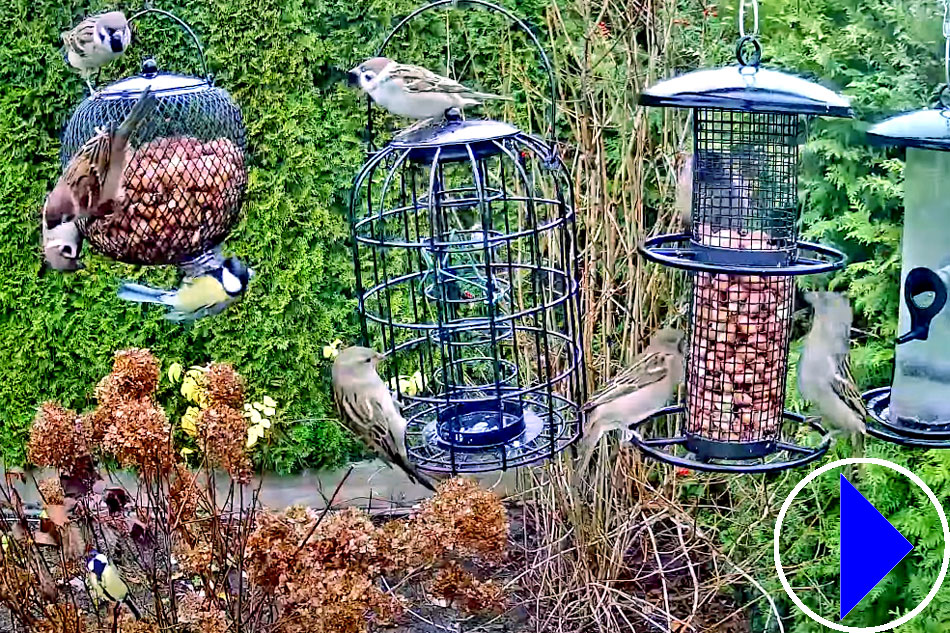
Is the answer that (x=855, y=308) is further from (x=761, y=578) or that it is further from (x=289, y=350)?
(x=289, y=350)

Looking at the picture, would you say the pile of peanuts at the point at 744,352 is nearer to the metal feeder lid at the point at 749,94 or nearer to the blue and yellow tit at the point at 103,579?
the metal feeder lid at the point at 749,94

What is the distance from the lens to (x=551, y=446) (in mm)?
2582

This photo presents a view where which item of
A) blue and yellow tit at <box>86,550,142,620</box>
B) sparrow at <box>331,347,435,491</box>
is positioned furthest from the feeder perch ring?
blue and yellow tit at <box>86,550,142,620</box>

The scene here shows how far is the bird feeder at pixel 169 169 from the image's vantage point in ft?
9.26

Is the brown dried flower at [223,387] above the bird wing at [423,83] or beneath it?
beneath

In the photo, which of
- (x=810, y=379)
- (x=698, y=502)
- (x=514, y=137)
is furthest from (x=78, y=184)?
(x=698, y=502)

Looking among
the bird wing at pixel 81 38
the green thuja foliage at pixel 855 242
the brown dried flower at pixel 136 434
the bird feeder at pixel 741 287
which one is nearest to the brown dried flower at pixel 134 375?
the brown dried flower at pixel 136 434

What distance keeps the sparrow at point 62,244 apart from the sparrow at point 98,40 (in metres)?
0.48

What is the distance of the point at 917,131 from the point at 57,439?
2130 millimetres

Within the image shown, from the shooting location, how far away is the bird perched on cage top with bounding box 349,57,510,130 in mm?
2764

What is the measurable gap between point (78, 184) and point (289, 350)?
8.65 ft

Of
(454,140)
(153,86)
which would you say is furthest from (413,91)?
(153,86)

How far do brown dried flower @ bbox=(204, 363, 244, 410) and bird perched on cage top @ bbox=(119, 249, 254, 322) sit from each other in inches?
18.6

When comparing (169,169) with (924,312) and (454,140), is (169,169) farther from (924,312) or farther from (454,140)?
(924,312)
